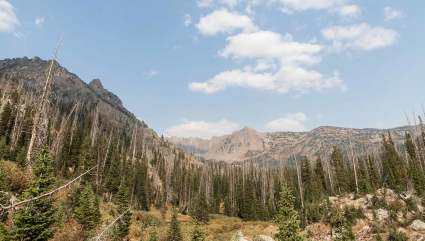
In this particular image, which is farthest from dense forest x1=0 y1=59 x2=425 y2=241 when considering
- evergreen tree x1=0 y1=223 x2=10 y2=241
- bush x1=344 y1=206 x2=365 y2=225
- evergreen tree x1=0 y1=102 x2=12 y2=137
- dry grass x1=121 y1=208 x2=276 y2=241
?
dry grass x1=121 y1=208 x2=276 y2=241

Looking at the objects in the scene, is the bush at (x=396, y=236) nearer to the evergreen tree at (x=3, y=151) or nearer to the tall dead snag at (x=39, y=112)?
the tall dead snag at (x=39, y=112)

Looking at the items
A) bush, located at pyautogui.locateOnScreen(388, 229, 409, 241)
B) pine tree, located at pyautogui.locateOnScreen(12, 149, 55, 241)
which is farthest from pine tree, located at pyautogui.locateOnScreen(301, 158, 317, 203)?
pine tree, located at pyautogui.locateOnScreen(12, 149, 55, 241)

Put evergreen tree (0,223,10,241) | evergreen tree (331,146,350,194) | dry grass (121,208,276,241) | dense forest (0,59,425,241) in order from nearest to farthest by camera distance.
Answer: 1. evergreen tree (0,223,10,241)
2. dense forest (0,59,425,241)
3. dry grass (121,208,276,241)
4. evergreen tree (331,146,350,194)

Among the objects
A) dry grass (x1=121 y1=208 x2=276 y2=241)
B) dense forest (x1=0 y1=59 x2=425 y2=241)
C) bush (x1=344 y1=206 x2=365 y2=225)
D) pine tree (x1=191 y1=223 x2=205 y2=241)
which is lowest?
dry grass (x1=121 y1=208 x2=276 y2=241)

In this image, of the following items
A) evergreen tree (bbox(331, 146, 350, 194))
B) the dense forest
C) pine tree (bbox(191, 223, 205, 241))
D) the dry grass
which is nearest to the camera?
the dense forest

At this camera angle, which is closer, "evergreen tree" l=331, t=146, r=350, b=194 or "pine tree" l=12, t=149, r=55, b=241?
"pine tree" l=12, t=149, r=55, b=241

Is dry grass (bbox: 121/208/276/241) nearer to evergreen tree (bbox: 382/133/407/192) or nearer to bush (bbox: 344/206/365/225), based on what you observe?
Answer: bush (bbox: 344/206/365/225)

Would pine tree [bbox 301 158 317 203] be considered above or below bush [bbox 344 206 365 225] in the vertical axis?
above

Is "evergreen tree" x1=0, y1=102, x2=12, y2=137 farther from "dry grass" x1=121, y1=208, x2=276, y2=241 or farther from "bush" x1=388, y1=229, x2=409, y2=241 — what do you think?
"bush" x1=388, y1=229, x2=409, y2=241

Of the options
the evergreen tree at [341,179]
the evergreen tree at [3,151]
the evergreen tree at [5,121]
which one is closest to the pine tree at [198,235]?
the evergreen tree at [3,151]

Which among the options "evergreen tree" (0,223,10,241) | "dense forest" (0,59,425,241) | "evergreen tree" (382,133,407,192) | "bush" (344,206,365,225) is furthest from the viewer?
"evergreen tree" (382,133,407,192)

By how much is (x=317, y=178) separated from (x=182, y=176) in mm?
47571

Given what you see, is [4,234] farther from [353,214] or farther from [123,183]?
[353,214]

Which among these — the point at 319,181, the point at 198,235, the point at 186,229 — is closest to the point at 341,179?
the point at 319,181
